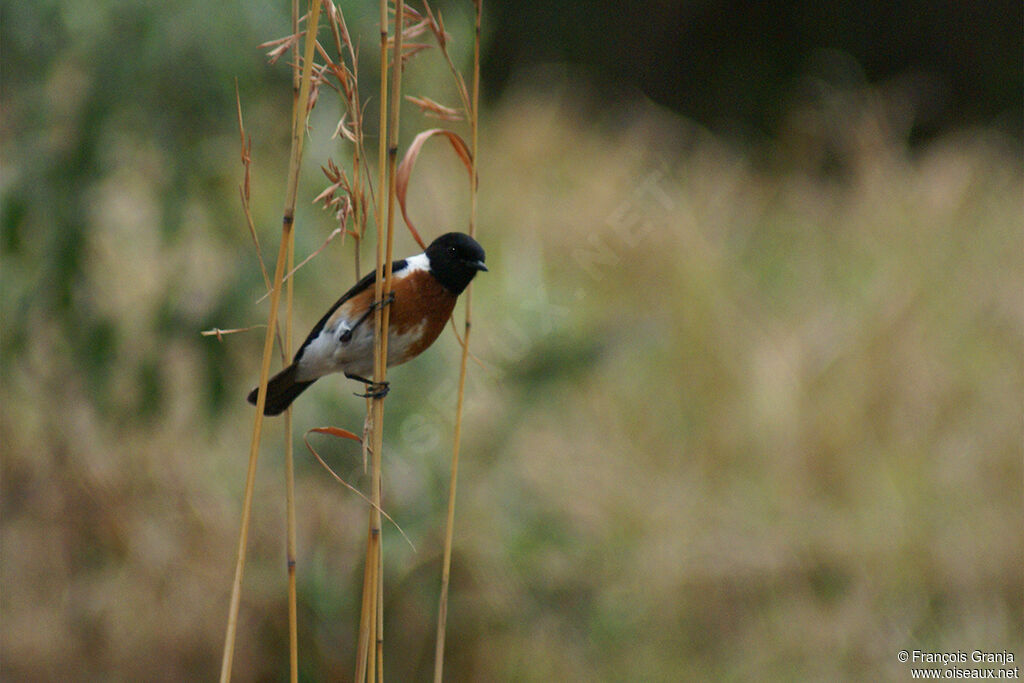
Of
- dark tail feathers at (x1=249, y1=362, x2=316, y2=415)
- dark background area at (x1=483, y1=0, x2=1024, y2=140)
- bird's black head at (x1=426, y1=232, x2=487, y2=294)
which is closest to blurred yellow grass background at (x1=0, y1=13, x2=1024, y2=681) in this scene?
dark tail feathers at (x1=249, y1=362, x2=316, y2=415)

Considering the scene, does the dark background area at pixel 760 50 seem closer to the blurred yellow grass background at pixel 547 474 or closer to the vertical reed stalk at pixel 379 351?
the blurred yellow grass background at pixel 547 474

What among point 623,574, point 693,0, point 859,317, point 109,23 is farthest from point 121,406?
point 693,0

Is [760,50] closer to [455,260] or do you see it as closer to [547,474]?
[547,474]

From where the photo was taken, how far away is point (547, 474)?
77.0 inches

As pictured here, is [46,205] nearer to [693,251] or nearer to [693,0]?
[693,251]

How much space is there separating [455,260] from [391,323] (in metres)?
0.08

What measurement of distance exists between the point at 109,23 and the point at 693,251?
67.9 inches

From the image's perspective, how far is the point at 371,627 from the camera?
0.57 meters

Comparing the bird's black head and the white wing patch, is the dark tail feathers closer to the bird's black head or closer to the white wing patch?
the white wing patch

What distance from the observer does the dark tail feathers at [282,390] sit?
2.19 feet

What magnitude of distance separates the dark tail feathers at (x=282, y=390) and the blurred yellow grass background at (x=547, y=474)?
63 cm

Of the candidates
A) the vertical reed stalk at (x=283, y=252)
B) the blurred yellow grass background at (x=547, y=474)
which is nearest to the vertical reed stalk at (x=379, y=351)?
the vertical reed stalk at (x=283, y=252)

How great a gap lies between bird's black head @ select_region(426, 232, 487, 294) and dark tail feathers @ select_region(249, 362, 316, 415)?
5.2 inches

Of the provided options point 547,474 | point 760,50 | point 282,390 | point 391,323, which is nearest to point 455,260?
point 391,323
